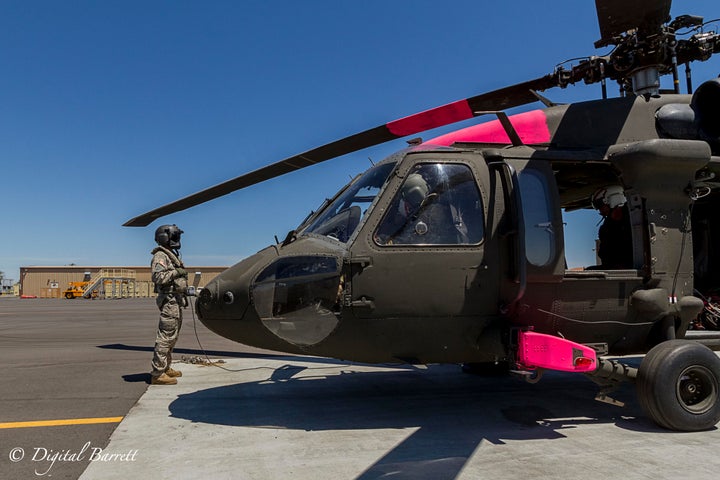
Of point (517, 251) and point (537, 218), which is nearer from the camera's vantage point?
point (517, 251)

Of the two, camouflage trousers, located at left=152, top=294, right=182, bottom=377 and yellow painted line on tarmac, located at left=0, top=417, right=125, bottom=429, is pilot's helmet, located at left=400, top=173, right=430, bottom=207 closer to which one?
yellow painted line on tarmac, located at left=0, top=417, right=125, bottom=429

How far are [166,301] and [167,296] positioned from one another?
0.24ft

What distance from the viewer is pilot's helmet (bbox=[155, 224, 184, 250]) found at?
7441 millimetres

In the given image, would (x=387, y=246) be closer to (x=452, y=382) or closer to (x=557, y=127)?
(x=557, y=127)

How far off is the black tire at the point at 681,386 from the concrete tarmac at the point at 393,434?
0.16 m

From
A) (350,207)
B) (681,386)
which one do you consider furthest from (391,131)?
(681,386)

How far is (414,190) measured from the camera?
200 inches

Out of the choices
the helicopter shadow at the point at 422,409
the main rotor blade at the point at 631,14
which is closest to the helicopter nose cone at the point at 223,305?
the helicopter shadow at the point at 422,409

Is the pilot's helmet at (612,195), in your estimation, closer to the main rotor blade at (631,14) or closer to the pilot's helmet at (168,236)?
the main rotor blade at (631,14)

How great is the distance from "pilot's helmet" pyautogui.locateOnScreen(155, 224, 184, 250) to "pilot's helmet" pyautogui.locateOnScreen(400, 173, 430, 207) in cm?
406

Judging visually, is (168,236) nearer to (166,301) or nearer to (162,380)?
(166,301)

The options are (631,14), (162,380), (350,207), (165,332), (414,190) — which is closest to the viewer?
(414,190)

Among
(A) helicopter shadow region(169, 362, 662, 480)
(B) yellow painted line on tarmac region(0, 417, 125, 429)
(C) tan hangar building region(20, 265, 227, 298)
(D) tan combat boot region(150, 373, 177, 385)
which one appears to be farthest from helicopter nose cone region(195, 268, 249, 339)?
(C) tan hangar building region(20, 265, 227, 298)

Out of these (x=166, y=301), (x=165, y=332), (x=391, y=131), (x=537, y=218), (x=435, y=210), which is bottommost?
(x=165, y=332)
